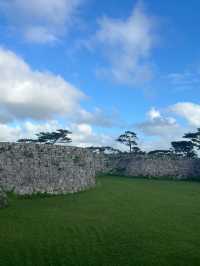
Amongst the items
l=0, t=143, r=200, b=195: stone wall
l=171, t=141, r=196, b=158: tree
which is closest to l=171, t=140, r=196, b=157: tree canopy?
l=171, t=141, r=196, b=158: tree

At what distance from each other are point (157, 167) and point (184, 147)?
1209 cm

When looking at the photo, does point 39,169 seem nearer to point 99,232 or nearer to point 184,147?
point 99,232

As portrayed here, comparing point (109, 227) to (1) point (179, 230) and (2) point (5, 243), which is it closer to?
(1) point (179, 230)

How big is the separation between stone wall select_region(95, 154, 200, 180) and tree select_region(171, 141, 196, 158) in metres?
10.2

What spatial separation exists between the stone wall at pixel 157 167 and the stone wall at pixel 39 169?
967 centimetres

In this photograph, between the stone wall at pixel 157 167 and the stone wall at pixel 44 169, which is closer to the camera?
the stone wall at pixel 44 169

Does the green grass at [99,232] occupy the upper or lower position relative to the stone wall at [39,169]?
lower

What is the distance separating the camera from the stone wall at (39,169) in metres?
14.2

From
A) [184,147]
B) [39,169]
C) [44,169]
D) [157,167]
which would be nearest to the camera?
[39,169]

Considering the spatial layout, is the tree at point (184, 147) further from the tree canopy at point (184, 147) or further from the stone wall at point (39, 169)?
the stone wall at point (39, 169)

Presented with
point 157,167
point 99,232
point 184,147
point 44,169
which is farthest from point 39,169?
point 184,147

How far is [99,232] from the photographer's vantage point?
8.88m

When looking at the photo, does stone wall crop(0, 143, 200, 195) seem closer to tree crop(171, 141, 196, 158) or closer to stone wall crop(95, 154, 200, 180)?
stone wall crop(95, 154, 200, 180)

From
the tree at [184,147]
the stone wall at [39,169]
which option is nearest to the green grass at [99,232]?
the stone wall at [39,169]
